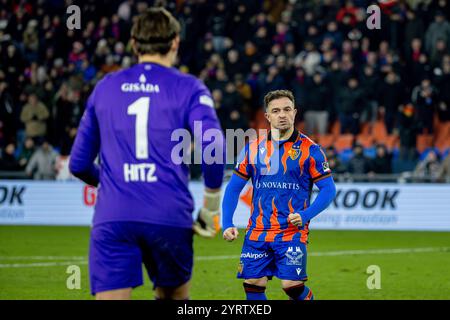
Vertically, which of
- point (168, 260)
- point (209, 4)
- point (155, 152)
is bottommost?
point (168, 260)

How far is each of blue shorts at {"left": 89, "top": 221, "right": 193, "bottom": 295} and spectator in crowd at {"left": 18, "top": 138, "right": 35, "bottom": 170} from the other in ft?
56.2

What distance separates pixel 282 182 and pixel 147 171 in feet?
8.02

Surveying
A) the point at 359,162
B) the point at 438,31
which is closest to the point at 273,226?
the point at 359,162

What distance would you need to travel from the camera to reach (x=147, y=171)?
540 cm

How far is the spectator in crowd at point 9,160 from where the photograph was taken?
22047 millimetres

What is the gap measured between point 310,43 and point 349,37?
1.00m

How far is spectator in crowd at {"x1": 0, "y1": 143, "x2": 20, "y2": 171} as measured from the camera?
22.0 metres

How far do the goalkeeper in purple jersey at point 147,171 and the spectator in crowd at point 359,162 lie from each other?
51.4 ft

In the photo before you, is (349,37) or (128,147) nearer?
(128,147)

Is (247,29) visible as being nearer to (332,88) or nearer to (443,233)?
(332,88)

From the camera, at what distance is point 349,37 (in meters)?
23.2
